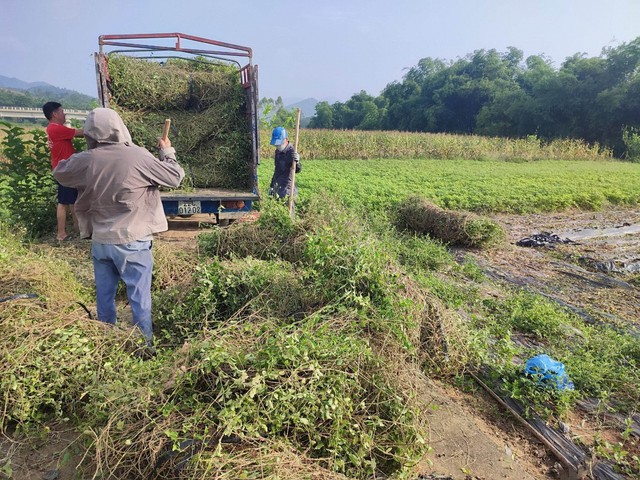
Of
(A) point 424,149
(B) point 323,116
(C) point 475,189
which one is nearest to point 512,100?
(A) point 424,149

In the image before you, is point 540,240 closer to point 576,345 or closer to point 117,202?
point 576,345

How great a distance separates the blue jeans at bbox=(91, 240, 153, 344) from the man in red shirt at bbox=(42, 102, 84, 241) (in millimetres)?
2802

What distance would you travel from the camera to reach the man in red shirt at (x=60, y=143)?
18.6ft

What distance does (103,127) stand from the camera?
122 inches

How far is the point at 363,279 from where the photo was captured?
11.1 ft

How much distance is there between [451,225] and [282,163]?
11.5 ft

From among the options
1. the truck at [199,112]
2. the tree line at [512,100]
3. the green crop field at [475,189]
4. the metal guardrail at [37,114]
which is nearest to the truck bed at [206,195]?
the truck at [199,112]

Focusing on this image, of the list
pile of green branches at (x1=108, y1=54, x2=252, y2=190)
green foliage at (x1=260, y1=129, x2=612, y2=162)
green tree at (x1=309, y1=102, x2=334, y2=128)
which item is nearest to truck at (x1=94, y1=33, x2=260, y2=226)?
pile of green branches at (x1=108, y1=54, x2=252, y2=190)

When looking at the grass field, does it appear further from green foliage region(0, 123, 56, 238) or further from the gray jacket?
green foliage region(0, 123, 56, 238)

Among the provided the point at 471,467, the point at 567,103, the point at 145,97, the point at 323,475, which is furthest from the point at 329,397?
the point at 567,103

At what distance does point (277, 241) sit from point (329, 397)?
9.27 ft

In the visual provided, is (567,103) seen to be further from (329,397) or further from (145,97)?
(329,397)

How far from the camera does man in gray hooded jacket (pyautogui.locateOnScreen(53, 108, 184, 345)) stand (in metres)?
3.14

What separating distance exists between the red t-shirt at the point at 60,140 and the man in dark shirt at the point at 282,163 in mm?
2923
